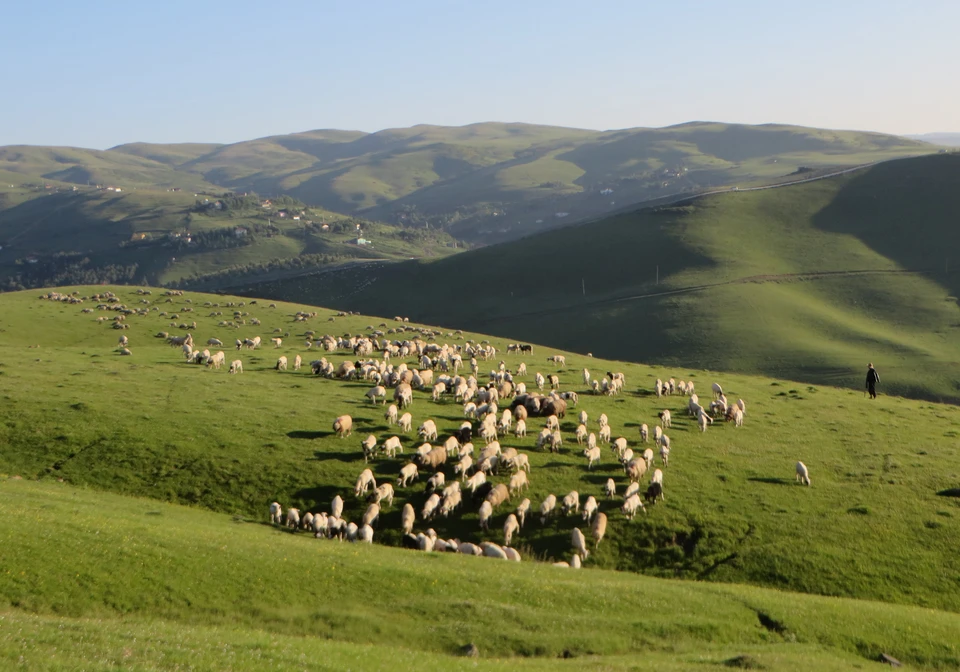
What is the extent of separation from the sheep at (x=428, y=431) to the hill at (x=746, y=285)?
57.5m

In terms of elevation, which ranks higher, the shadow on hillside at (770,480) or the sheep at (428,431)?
the sheep at (428,431)

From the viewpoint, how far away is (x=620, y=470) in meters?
34.6

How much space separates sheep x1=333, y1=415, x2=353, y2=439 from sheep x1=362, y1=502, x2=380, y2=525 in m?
7.53

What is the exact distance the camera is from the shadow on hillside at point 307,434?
3662 centimetres

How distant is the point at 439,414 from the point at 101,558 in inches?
807

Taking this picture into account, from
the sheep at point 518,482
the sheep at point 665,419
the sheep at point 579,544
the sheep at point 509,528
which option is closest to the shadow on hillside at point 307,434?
the sheep at point 518,482

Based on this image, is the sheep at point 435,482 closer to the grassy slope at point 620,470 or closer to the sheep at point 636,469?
the grassy slope at point 620,470

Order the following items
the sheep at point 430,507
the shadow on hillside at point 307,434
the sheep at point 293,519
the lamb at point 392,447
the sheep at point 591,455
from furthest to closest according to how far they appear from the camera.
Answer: the shadow on hillside at point 307,434 < the sheep at point 591,455 < the lamb at point 392,447 < the sheep at point 430,507 < the sheep at point 293,519

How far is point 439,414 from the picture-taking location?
4100cm

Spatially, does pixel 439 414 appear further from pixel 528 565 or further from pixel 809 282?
pixel 809 282

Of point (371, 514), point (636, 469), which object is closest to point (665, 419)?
point (636, 469)

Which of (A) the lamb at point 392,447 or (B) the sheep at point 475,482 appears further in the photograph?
(A) the lamb at point 392,447

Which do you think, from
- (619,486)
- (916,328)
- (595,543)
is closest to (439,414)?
(619,486)

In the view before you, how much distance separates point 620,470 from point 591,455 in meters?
1.28
